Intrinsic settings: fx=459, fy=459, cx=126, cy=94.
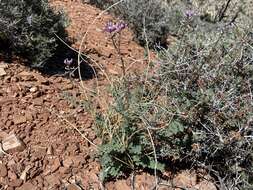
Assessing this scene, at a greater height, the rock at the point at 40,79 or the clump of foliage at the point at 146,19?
the clump of foliage at the point at 146,19

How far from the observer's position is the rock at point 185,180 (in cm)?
296

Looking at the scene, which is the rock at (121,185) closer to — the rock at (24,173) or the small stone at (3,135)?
the rock at (24,173)

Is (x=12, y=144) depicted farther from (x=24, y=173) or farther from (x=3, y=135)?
(x=24, y=173)

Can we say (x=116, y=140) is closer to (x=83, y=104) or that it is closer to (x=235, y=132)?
(x=83, y=104)

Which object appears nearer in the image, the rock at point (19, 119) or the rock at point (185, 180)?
the rock at point (185, 180)

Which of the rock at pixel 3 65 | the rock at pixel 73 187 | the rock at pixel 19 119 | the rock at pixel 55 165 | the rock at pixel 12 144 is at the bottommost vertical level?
the rock at pixel 73 187

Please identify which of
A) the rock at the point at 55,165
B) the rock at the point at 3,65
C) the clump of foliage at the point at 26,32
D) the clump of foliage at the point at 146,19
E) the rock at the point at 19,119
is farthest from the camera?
the clump of foliage at the point at 146,19

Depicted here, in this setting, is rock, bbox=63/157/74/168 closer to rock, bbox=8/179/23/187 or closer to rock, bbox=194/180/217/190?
rock, bbox=8/179/23/187

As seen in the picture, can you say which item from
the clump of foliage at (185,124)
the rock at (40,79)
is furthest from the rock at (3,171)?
the rock at (40,79)

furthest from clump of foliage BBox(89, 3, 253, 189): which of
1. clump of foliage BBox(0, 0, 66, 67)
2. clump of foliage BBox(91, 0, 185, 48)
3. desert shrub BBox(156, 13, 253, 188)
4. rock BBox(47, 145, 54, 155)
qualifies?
clump of foliage BBox(91, 0, 185, 48)

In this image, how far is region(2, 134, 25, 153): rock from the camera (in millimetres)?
2883

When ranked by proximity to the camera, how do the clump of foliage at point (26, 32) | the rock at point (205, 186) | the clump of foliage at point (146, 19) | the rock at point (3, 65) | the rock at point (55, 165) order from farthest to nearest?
the clump of foliage at point (146, 19) < the clump of foliage at point (26, 32) < the rock at point (3, 65) < the rock at point (205, 186) < the rock at point (55, 165)

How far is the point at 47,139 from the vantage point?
3027 millimetres

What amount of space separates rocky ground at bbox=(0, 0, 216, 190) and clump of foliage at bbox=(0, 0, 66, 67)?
12 centimetres
